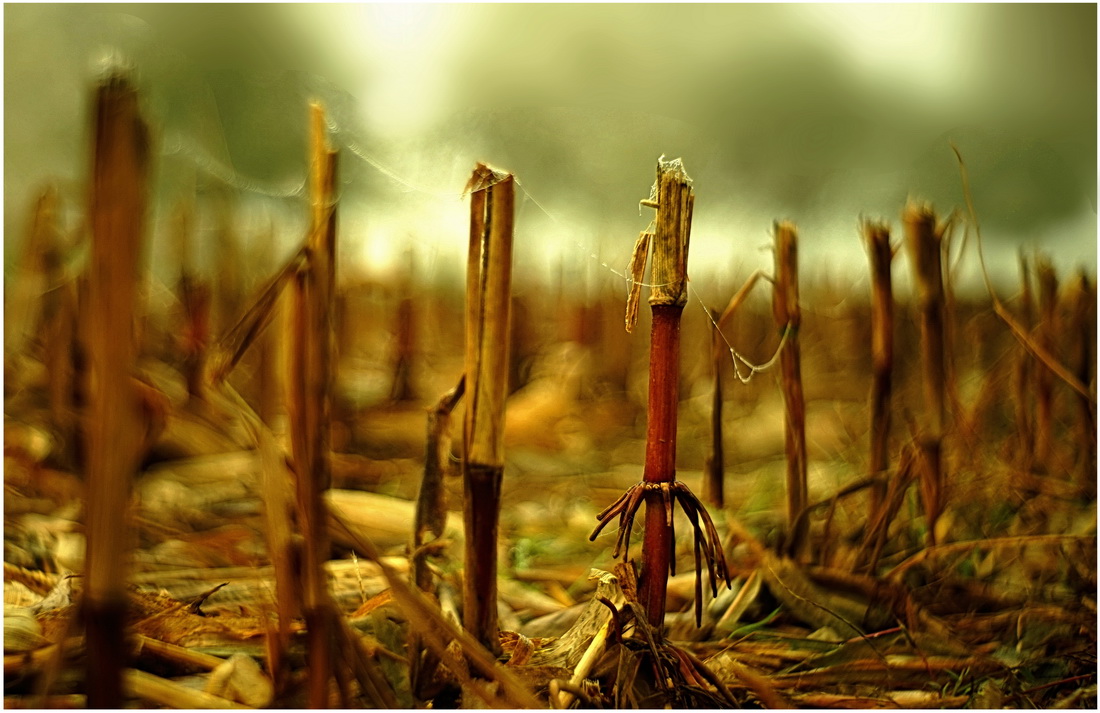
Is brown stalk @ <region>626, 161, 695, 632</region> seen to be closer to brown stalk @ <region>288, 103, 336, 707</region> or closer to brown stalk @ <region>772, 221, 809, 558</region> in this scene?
brown stalk @ <region>288, 103, 336, 707</region>

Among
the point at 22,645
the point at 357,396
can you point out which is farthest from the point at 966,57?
the point at 357,396

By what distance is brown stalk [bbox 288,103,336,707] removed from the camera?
0.45 meters

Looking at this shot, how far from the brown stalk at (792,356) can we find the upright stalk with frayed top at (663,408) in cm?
37

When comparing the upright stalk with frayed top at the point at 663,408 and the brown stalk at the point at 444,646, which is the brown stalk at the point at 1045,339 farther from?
the brown stalk at the point at 444,646

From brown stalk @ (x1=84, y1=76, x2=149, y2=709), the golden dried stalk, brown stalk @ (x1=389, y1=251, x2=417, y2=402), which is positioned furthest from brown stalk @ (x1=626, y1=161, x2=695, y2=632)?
brown stalk @ (x1=389, y1=251, x2=417, y2=402)

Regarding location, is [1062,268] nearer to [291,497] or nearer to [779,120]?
[779,120]

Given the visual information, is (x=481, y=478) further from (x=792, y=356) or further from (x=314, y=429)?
(x=792, y=356)

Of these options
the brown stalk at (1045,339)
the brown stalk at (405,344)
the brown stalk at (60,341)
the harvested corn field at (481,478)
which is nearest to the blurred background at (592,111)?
the harvested corn field at (481,478)

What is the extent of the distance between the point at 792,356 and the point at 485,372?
0.49m

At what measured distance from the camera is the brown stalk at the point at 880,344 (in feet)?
2.96

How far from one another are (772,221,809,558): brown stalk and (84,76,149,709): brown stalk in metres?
0.69

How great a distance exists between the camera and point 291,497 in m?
0.47

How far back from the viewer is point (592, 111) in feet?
2.31

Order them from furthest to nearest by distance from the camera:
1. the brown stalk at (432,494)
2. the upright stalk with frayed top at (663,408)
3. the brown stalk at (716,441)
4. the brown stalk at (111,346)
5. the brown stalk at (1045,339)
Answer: the brown stalk at (1045,339) → the brown stalk at (716,441) → the brown stalk at (432,494) → the upright stalk with frayed top at (663,408) → the brown stalk at (111,346)
